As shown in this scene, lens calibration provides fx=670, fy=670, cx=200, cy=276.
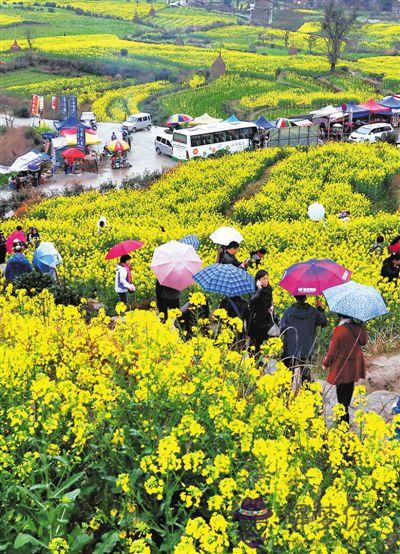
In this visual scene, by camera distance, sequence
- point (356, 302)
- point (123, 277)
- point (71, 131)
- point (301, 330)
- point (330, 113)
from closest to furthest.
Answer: point (356, 302) < point (301, 330) < point (123, 277) < point (71, 131) < point (330, 113)

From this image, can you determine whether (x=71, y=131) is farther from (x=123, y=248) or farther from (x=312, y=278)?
(x=312, y=278)

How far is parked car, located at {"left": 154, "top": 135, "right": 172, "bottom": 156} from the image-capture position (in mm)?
40344

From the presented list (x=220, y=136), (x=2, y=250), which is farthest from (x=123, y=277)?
(x=220, y=136)

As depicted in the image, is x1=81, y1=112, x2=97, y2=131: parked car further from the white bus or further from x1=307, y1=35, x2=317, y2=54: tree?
x1=307, y1=35, x2=317, y2=54: tree

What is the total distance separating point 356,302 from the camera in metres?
7.66

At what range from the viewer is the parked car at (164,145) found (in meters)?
40.3

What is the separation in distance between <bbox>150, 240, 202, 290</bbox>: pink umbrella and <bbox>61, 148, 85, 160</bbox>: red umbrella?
2830 centimetres

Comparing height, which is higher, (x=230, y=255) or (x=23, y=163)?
(x=230, y=255)

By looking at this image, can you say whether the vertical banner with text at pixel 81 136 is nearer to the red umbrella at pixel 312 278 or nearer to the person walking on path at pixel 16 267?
the person walking on path at pixel 16 267

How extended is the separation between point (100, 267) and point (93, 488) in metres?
9.69

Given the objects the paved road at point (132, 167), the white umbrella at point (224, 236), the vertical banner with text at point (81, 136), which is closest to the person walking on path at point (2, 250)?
the white umbrella at point (224, 236)

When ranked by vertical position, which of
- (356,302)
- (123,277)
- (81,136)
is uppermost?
(356,302)

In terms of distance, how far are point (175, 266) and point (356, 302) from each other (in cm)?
313

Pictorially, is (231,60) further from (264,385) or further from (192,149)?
(264,385)
